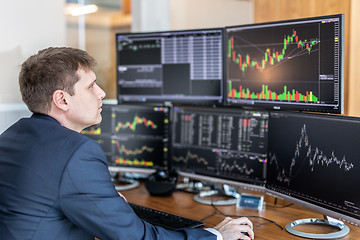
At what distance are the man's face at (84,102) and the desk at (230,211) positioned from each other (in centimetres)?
67

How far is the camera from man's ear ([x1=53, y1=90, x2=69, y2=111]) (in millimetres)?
1459

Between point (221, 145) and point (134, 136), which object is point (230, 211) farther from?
point (134, 136)

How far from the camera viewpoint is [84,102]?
5.01 ft

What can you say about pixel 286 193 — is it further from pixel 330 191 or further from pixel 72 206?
pixel 72 206

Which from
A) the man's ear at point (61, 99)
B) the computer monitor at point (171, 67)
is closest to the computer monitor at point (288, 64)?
the computer monitor at point (171, 67)

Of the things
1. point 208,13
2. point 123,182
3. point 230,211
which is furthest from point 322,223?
point 208,13

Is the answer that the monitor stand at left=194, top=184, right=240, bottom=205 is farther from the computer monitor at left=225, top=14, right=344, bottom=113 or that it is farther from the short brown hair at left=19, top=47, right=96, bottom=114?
the short brown hair at left=19, top=47, right=96, bottom=114

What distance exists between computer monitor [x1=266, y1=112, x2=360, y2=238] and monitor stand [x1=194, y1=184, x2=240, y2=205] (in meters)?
0.24

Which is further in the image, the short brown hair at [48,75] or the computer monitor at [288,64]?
the computer monitor at [288,64]

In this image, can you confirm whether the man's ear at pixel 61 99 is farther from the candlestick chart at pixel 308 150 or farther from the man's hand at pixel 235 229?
the candlestick chart at pixel 308 150

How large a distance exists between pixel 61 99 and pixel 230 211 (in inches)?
37.3

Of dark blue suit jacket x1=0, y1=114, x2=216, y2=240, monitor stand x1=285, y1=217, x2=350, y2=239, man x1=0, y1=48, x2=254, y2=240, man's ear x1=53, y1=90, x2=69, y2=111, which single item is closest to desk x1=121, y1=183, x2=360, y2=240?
monitor stand x1=285, y1=217, x2=350, y2=239

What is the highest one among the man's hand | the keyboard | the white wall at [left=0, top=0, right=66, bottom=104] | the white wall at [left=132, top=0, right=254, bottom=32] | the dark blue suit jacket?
the white wall at [left=132, top=0, right=254, bottom=32]

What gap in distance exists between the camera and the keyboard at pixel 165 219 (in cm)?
177
